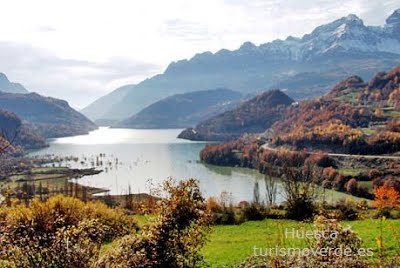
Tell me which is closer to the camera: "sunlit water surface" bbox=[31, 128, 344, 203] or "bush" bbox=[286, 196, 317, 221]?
"bush" bbox=[286, 196, 317, 221]

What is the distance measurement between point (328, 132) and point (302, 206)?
344 feet

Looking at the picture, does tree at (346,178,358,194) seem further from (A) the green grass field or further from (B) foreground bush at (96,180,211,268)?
(B) foreground bush at (96,180,211,268)

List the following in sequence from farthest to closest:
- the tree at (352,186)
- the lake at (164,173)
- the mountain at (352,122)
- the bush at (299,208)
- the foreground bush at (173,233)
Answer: the mountain at (352,122) → the lake at (164,173) → the tree at (352,186) → the bush at (299,208) → the foreground bush at (173,233)

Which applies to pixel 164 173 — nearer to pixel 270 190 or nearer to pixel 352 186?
pixel 352 186

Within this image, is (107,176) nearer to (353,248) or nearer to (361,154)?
(361,154)

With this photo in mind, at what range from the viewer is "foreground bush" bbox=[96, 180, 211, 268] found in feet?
38.3

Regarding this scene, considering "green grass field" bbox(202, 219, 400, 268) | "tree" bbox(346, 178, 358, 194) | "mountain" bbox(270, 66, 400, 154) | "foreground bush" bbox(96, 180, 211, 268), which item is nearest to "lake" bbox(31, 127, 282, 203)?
"tree" bbox(346, 178, 358, 194)

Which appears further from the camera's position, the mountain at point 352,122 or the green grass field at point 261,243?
the mountain at point 352,122

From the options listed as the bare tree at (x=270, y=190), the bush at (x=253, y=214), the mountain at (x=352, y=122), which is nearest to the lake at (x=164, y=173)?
the bare tree at (x=270, y=190)

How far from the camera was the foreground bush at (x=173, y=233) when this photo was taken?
11.7m

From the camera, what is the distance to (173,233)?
491 inches

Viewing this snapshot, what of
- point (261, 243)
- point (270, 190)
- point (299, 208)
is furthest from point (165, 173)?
point (261, 243)

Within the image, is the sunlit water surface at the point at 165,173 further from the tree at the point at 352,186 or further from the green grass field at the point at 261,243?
the green grass field at the point at 261,243

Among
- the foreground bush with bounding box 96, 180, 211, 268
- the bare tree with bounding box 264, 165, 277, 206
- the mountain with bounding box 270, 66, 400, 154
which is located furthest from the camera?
the mountain with bounding box 270, 66, 400, 154
